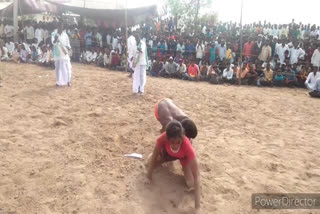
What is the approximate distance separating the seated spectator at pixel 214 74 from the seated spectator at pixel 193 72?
444 millimetres

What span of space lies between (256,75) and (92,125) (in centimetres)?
732

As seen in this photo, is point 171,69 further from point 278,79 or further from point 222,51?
point 278,79

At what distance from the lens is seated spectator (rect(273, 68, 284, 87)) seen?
35.1 feet

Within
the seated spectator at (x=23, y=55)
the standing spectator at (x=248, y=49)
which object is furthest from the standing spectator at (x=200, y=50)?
the seated spectator at (x=23, y=55)

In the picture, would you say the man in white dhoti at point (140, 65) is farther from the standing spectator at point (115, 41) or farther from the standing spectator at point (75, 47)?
the standing spectator at point (75, 47)

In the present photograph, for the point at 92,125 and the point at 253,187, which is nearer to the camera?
the point at 253,187

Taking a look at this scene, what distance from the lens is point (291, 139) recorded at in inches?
210

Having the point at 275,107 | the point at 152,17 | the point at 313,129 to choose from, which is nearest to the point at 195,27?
the point at 152,17

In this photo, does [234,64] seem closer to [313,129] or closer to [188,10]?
[313,129]

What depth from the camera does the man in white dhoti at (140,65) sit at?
7.53 meters

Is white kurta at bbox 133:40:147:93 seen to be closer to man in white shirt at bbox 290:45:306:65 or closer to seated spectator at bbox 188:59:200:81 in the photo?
seated spectator at bbox 188:59:200:81
